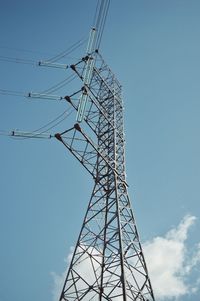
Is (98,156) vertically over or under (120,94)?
under

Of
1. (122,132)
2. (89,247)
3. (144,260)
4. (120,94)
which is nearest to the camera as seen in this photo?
(144,260)

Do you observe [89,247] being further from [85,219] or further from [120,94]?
[120,94]

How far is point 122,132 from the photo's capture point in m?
19.3

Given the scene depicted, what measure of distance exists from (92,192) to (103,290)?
470 centimetres

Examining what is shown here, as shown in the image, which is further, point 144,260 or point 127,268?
point 144,260

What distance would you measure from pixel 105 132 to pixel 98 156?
222 centimetres

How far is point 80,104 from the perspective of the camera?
16.7 m

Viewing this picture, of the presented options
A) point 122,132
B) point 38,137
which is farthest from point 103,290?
point 122,132

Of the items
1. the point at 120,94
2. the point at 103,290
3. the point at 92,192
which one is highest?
the point at 120,94

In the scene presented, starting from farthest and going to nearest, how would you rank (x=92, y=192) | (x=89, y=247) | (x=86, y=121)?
(x=86, y=121) < (x=92, y=192) < (x=89, y=247)

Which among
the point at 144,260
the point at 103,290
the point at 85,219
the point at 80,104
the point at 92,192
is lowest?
the point at 103,290

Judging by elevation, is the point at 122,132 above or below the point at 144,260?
above

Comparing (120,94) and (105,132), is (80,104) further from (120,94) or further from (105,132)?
(120,94)

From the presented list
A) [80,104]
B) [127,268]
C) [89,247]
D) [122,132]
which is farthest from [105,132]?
[127,268]
